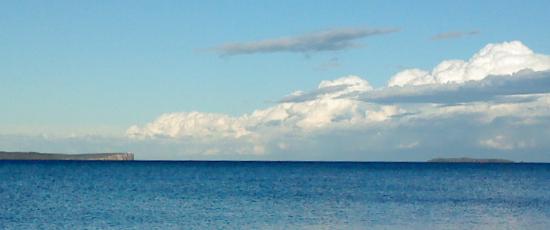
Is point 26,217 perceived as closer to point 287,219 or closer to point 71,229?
point 71,229

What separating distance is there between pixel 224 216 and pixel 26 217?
1524cm

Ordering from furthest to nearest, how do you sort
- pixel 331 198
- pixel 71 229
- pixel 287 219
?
pixel 331 198, pixel 287 219, pixel 71 229

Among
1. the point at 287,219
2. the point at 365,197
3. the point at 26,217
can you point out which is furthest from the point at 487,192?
the point at 26,217

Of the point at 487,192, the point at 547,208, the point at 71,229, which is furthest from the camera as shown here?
the point at 487,192

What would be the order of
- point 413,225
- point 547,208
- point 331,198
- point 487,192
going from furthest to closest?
point 487,192 → point 331,198 → point 547,208 → point 413,225

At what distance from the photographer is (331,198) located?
3755 inches

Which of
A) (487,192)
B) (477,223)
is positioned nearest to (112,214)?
(477,223)

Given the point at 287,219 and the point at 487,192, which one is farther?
the point at 487,192

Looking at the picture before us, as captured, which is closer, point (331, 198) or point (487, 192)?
point (331, 198)

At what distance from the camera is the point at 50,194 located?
97.9 m

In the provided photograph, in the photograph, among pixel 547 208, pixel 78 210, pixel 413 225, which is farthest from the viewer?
pixel 547 208

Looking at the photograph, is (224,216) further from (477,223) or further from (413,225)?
(477,223)

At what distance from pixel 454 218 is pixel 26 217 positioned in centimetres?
3365

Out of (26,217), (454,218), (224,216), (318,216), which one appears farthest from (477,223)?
(26,217)
